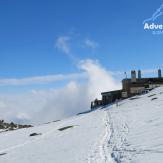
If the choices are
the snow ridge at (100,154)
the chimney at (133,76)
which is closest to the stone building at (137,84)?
the chimney at (133,76)

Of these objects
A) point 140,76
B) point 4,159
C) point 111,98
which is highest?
point 140,76

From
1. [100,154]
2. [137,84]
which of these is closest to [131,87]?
[137,84]

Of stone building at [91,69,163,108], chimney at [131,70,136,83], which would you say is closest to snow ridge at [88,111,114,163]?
stone building at [91,69,163,108]

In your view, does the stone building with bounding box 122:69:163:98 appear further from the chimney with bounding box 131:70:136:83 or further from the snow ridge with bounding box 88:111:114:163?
the snow ridge with bounding box 88:111:114:163

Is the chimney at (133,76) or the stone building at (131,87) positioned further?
the chimney at (133,76)

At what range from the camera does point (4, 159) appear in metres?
21.7

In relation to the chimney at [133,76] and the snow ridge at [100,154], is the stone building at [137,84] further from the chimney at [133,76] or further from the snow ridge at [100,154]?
the snow ridge at [100,154]

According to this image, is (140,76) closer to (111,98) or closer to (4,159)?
(111,98)

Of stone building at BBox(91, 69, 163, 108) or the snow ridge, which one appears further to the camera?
stone building at BBox(91, 69, 163, 108)

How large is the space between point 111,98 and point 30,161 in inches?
2846

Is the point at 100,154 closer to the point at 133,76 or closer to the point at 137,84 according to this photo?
the point at 137,84

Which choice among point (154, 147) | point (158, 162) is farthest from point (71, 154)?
point (158, 162)

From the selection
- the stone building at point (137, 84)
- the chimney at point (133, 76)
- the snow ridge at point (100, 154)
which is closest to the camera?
the snow ridge at point (100, 154)

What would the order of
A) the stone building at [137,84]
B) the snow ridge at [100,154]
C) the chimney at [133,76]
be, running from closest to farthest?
1. the snow ridge at [100,154]
2. the stone building at [137,84]
3. the chimney at [133,76]
